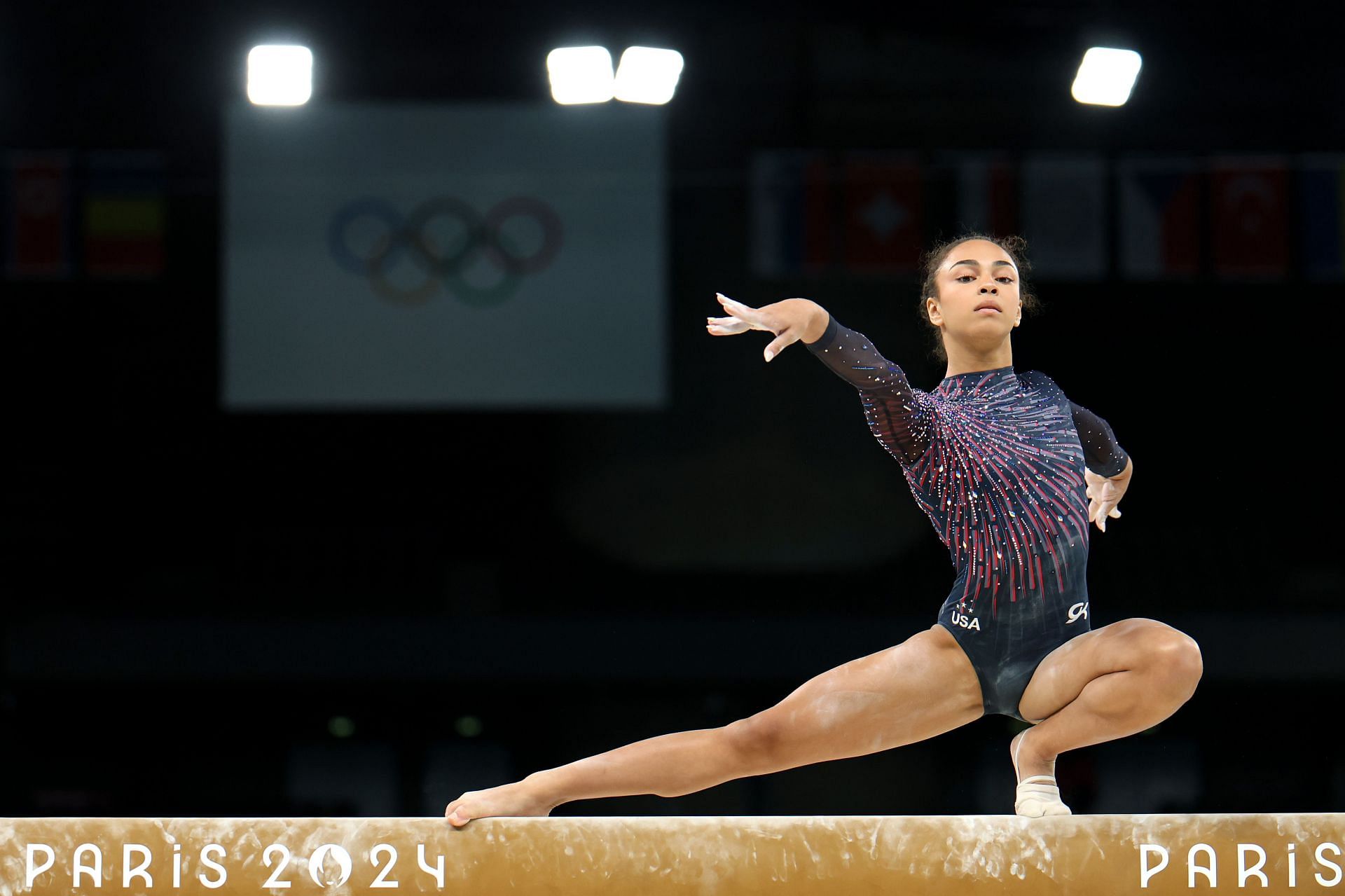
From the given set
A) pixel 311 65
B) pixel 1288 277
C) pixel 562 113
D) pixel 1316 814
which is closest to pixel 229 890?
pixel 1316 814

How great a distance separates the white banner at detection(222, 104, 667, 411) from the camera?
6859 mm

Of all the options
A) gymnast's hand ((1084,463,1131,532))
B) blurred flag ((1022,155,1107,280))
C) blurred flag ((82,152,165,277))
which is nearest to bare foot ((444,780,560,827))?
gymnast's hand ((1084,463,1131,532))

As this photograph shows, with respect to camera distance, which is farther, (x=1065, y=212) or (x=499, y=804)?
(x=1065, y=212)

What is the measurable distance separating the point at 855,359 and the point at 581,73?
7.02 feet

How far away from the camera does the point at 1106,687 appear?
2920mm

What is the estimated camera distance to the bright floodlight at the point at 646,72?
477cm

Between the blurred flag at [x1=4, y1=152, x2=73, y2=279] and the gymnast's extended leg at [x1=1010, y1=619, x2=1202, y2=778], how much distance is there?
5753 mm

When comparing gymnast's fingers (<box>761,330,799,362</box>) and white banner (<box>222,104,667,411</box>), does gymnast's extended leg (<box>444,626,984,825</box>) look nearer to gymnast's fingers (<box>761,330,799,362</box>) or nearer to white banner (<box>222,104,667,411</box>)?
gymnast's fingers (<box>761,330,799,362</box>)

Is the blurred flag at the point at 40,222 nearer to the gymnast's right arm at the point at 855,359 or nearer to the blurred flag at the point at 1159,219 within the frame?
the blurred flag at the point at 1159,219

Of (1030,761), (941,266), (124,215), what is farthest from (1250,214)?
(124,215)

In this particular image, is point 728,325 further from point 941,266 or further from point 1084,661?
point 1084,661

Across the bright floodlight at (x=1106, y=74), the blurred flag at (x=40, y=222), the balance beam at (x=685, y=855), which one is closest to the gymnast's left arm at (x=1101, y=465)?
the balance beam at (x=685, y=855)

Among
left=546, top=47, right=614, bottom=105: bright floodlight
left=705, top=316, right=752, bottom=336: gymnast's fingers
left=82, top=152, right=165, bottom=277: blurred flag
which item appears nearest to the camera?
left=705, top=316, right=752, bottom=336: gymnast's fingers

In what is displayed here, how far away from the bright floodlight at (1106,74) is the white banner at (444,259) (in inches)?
104
